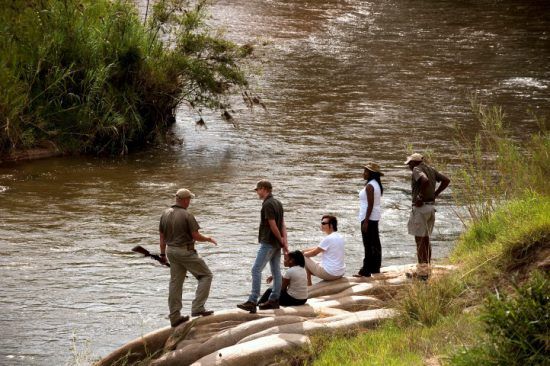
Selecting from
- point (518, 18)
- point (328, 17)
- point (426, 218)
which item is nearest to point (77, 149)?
point (426, 218)

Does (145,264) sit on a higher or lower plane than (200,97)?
lower

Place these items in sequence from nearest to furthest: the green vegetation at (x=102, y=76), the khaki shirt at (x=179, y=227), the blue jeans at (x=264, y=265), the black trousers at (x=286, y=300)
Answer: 1. the khaki shirt at (x=179, y=227)
2. the blue jeans at (x=264, y=265)
3. the black trousers at (x=286, y=300)
4. the green vegetation at (x=102, y=76)

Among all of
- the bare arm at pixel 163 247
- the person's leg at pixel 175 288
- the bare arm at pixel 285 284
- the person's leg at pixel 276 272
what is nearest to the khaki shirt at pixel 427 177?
the bare arm at pixel 285 284

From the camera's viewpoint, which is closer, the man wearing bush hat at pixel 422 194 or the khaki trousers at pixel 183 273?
the khaki trousers at pixel 183 273

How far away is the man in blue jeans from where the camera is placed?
12.3 meters

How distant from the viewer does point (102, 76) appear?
81.5 ft

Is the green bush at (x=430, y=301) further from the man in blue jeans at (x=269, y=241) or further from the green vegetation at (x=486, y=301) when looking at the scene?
the man in blue jeans at (x=269, y=241)

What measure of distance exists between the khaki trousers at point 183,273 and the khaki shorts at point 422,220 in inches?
122

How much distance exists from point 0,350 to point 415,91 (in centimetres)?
1982

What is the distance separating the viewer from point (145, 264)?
56.9ft

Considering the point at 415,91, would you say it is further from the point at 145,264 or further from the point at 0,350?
the point at 0,350

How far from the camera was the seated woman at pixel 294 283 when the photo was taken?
506 inches

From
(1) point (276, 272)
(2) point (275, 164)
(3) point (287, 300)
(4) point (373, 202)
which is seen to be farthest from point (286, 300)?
(2) point (275, 164)

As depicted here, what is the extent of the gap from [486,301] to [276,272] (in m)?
3.56
